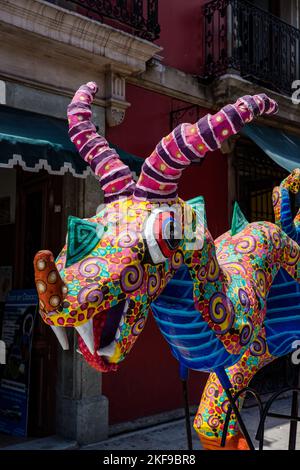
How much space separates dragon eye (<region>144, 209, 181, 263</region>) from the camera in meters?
2.13

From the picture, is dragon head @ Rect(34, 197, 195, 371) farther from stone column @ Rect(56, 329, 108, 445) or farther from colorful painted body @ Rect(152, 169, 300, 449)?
stone column @ Rect(56, 329, 108, 445)

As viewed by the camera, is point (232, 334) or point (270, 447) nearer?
point (232, 334)

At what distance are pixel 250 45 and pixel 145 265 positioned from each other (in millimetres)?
7137

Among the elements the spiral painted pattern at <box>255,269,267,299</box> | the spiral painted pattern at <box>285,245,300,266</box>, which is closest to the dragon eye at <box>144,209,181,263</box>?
the spiral painted pattern at <box>255,269,267,299</box>

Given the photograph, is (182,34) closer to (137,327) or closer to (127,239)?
(127,239)

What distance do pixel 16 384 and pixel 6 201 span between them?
2.36 m

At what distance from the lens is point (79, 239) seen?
2.04 metres

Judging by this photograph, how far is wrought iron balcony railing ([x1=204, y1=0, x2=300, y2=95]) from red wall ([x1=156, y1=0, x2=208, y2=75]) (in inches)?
5.7

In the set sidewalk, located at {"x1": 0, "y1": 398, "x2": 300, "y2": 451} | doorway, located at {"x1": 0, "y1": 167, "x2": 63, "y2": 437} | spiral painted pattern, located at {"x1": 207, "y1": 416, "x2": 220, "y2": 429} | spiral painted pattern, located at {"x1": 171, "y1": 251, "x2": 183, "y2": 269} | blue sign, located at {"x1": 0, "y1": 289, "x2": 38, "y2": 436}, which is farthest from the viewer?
doorway, located at {"x1": 0, "y1": 167, "x2": 63, "y2": 437}

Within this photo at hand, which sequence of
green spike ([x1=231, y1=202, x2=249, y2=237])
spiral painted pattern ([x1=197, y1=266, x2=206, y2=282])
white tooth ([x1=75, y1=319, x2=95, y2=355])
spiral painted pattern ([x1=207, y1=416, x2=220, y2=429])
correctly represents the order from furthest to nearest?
green spike ([x1=231, y1=202, x2=249, y2=237])
spiral painted pattern ([x1=207, y1=416, x2=220, y2=429])
spiral painted pattern ([x1=197, y1=266, x2=206, y2=282])
white tooth ([x1=75, y1=319, x2=95, y2=355])

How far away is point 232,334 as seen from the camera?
248cm

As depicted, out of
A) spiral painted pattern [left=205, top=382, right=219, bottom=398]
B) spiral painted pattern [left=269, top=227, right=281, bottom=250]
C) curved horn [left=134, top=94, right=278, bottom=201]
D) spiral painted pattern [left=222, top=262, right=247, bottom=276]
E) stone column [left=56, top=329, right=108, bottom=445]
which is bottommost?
stone column [left=56, top=329, right=108, bottom=445]
